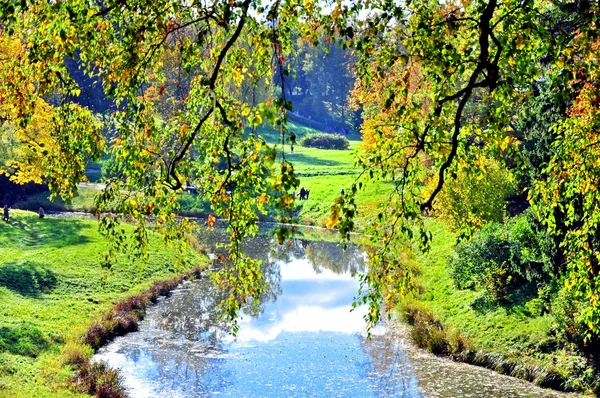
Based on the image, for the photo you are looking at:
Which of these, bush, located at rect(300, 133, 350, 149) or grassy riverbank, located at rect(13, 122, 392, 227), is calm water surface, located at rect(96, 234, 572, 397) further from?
bush, located at rect(300, 133, 350, 149)

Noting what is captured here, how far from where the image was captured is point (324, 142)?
113250 mm

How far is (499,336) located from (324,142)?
89.5m

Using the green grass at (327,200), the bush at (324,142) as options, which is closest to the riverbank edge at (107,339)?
the green grass at (327,200)

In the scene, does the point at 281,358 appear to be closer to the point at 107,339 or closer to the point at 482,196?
the point at 107,339

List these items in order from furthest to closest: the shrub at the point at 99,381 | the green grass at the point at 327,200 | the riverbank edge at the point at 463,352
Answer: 1. the green grass at the point at 327,200
2. the riverbank edge at the point at 463,352
3. the shrub at the point at 99,381

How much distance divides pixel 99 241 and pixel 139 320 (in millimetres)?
12209

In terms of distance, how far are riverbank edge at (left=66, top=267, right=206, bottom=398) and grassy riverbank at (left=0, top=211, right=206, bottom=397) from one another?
0.31m

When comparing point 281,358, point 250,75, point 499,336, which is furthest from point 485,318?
point 250,75

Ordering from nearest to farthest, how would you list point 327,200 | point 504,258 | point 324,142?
point 504,258 < point 327,200 < point 324,142

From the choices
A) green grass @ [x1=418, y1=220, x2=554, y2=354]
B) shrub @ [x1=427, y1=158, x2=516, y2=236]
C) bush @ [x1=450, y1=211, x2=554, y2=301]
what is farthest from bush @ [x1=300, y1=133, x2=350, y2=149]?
bush @ [x1=450, y1=211, x2=554, y2=301]

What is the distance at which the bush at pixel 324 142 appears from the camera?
11275cm

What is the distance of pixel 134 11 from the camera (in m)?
9.36

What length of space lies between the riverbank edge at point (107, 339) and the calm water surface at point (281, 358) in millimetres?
473

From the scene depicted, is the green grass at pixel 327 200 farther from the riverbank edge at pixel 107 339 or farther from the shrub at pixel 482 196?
the riverbank edge at pixel 107 339
